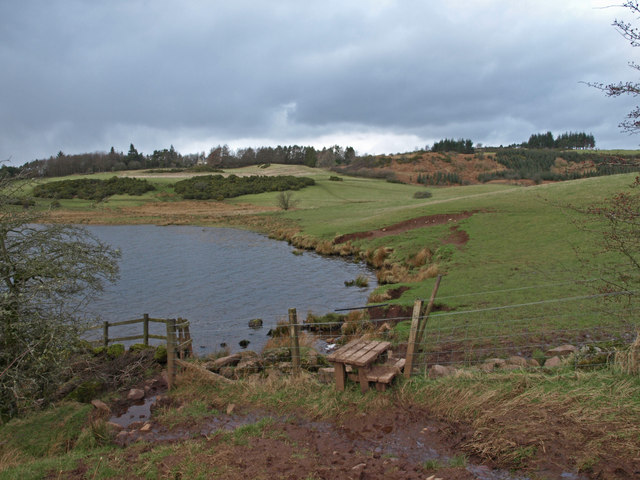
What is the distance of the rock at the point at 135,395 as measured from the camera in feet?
36.8

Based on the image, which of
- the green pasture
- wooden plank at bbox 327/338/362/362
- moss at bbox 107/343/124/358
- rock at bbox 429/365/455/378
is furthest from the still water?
rock at bbox 429/365/455/378

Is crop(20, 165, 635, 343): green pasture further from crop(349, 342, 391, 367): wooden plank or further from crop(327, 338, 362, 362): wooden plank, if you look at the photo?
crop(327, 338, 362, 362): wooden plank

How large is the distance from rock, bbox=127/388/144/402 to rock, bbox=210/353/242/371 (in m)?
1.76

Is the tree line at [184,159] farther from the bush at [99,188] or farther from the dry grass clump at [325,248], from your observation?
the dry grass clump at [325,248]

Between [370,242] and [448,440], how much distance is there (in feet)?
90.3

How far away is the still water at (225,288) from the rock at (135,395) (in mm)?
2990

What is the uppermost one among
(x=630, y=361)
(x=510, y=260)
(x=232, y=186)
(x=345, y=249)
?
(x=232, y=186)

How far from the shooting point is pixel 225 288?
26047 millimetres

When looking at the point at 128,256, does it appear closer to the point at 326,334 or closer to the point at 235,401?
the point at 326,334

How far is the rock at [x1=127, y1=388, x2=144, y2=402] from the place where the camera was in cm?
1121

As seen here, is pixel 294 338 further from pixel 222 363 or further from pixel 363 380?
pixel 222 363

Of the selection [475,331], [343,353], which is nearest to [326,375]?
[343,353]

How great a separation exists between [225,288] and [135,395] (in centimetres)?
1483

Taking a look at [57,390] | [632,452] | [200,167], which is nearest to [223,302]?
[57,390]
